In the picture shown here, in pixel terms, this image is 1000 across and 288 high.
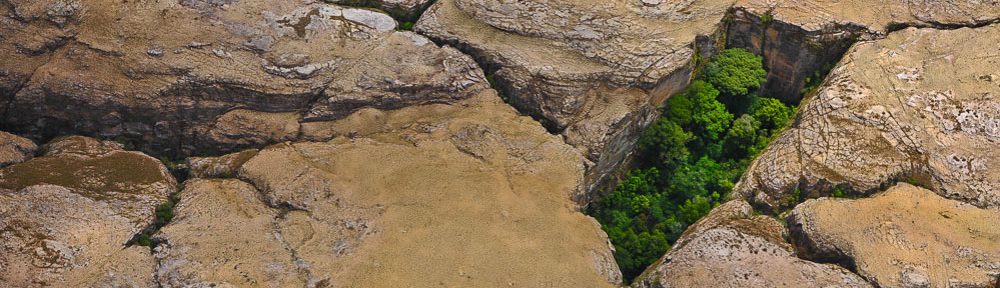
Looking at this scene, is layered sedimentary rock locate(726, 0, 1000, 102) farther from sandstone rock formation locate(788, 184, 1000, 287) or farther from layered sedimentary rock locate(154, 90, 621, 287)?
layered sedimentary rock locate(154, 90, 621, 287)

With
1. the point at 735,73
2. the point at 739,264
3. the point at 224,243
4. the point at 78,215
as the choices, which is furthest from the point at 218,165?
the point at 735,73

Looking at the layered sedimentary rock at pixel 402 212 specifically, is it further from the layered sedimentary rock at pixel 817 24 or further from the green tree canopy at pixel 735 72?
the layered sedimentary rock at pixel 817 24

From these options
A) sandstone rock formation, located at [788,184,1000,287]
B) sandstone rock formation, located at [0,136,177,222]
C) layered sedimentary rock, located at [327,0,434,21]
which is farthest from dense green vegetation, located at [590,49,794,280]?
sandstone rock formation, located at [0,136,177,222]

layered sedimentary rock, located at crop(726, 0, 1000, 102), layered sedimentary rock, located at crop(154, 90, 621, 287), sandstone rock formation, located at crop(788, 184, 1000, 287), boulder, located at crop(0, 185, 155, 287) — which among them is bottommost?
boulder, located at crop(0, 185, 155, 287)

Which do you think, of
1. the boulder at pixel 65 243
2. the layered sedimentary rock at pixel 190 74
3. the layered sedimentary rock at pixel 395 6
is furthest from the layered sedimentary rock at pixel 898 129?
the boulder at pixel 65 243

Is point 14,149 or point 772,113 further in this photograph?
point 772,113

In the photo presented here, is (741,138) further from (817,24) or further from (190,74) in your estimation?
(190,74)
